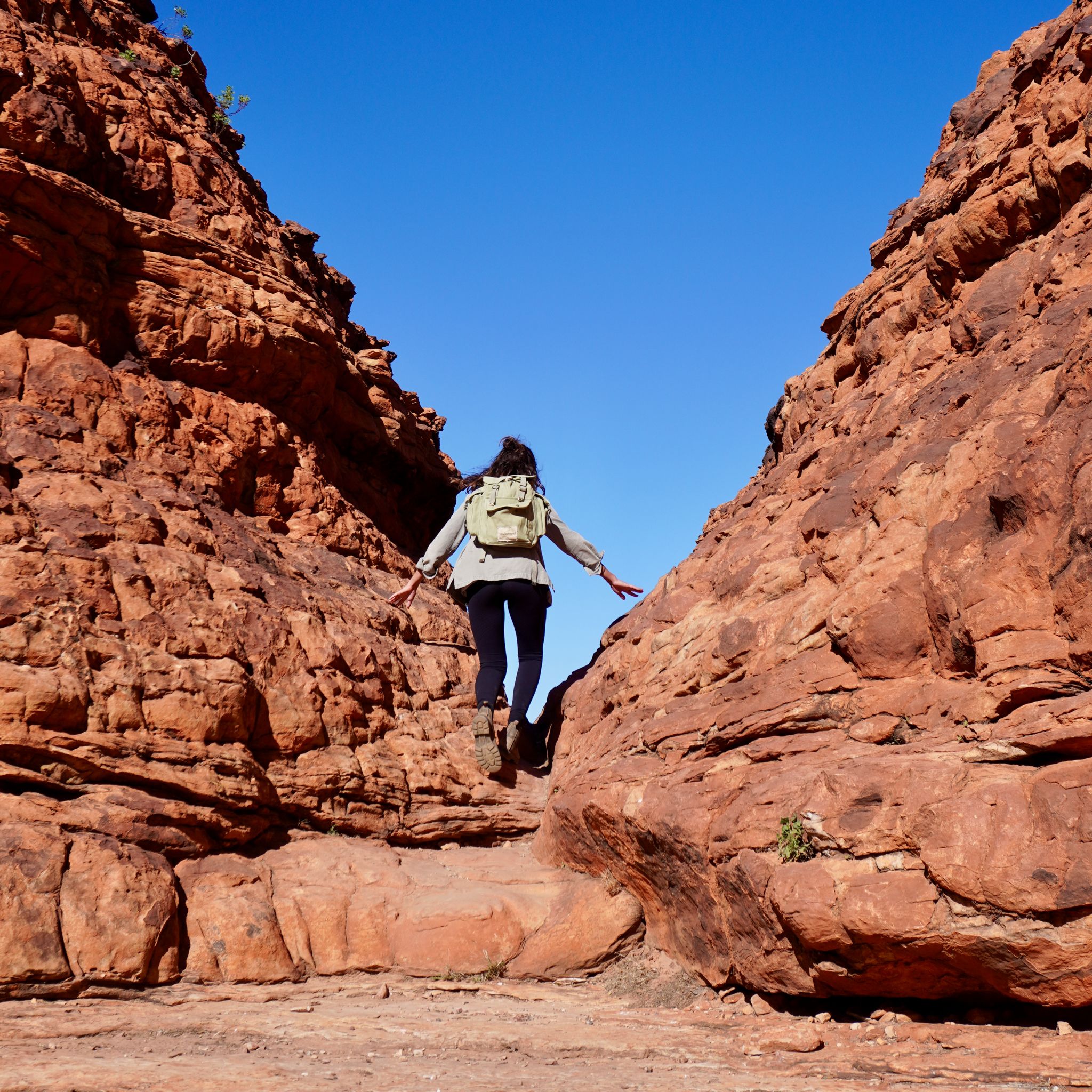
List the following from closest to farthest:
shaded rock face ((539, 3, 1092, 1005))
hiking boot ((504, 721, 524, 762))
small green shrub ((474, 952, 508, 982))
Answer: shaded rock face ((539, 3, 1092, 1005)) → small green shrub ((474, 952, 508, 982)) → hiking boot ((504, 721, 524, 762))

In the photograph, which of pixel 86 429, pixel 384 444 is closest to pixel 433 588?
pixel 384 444

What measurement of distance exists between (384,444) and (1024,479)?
811 centimetres

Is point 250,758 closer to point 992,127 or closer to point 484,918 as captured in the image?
point 484,918

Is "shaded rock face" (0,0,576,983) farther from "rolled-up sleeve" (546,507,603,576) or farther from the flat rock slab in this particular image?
"rolled-up sleeve" (546,507,603,576)

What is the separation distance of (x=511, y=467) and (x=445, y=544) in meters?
0.96

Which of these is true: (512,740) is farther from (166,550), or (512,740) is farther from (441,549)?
(166,550)

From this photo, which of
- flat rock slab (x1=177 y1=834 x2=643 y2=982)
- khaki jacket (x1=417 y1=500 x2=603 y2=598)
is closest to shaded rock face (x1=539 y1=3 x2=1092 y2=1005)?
flat rock slab (x1=177 y1=834 x2=643 y2=982)

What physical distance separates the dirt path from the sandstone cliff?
53cm

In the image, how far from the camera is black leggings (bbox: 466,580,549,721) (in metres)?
8.12

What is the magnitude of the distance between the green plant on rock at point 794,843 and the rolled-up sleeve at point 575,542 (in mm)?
4245

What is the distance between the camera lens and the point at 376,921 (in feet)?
19.3

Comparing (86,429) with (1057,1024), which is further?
(86,429)

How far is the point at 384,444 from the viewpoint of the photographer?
1149 centimetres

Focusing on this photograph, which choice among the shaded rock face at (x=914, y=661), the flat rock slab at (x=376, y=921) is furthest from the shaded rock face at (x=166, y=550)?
the shaded rock face at (x=914, y=661)
